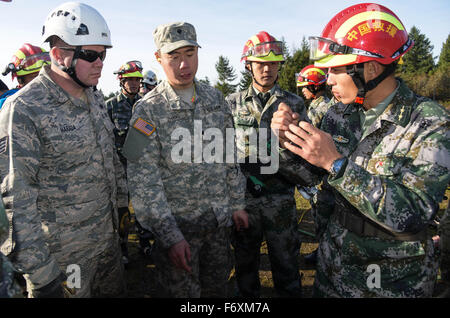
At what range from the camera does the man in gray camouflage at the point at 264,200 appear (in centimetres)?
377

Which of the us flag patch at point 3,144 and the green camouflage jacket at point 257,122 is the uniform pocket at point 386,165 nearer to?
the green camouflage jacket at point 257,122

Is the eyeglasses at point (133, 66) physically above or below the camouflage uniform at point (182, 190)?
above

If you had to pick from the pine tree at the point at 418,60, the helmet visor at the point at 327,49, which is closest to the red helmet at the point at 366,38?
the helmet visor at the point at 327,49

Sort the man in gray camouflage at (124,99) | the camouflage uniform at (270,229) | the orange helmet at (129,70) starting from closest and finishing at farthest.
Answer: the camouflage uniform at (270,229), the man in gray camouflage at (124,99), the orange helmet at (129,70)

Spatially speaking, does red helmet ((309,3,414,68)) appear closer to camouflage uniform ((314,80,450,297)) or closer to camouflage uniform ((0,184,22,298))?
camouflage uniform ((314,80,450,297))

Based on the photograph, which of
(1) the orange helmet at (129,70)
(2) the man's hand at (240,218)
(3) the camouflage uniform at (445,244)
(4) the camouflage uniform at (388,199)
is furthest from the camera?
(1) the orange helmet at (129,70)

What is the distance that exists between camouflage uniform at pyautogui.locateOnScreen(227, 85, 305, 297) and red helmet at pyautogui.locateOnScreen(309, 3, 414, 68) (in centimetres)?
188

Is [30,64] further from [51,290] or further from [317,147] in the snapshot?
[317,147]

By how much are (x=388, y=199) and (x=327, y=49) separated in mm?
1183

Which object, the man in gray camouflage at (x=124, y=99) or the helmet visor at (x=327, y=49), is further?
the man in gray camouflage at (x=124, y=99)

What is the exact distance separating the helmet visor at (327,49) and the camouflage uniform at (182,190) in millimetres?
1095

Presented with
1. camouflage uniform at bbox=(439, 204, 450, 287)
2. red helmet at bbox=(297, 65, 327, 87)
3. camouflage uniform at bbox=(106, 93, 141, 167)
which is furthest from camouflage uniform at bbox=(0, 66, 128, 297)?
red helmet at bbox=(297, 65, 327, 87)

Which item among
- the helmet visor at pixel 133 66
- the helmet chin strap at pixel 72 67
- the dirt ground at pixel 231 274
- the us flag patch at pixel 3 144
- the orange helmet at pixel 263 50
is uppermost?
the helmet visor at pixel 133 66
